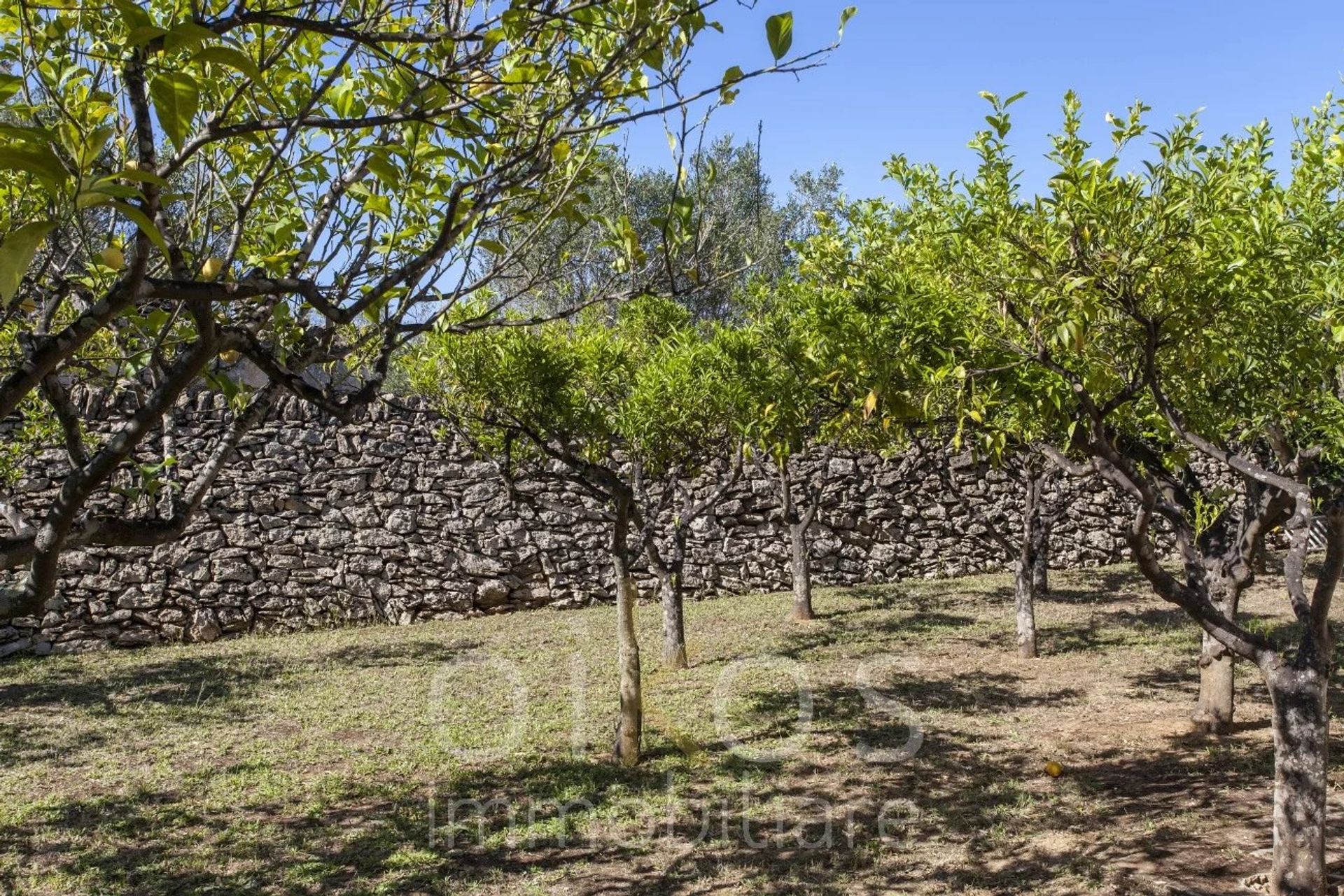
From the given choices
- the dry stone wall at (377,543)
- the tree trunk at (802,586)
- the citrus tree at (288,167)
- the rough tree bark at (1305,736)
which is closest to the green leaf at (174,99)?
the citrus tree at (288,167)

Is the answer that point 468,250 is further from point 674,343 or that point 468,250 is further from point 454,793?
point 674,343

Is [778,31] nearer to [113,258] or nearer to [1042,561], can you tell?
[113,258]

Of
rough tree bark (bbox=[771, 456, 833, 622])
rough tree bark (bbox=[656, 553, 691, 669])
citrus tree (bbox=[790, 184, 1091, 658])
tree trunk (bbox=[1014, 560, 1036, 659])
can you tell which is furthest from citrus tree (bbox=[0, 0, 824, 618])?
rough tree bark (bbox=[771, 456, 833, 622])

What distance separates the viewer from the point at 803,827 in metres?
5.17

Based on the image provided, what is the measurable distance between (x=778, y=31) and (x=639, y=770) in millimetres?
5071

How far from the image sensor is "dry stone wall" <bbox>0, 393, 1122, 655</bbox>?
1034cm

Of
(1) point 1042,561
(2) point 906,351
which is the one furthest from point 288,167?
(1) point 1042,561

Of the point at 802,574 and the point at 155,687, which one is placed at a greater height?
the point at 802,574

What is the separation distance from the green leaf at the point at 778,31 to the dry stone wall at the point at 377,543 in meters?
8.87

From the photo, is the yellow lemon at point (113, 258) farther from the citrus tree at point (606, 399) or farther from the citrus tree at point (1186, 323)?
the citrus tree at point (606, 399)

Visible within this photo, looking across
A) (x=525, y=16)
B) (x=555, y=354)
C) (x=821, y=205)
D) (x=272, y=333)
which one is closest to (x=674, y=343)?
(x=555, y=354)

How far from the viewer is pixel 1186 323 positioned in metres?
3.95

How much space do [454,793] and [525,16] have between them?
472 cm

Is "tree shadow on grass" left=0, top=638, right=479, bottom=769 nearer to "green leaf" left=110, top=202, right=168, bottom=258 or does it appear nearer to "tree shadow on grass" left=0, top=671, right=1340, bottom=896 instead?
"tree shadow on grass" left=0, top=671, right=1340, bottom=896
